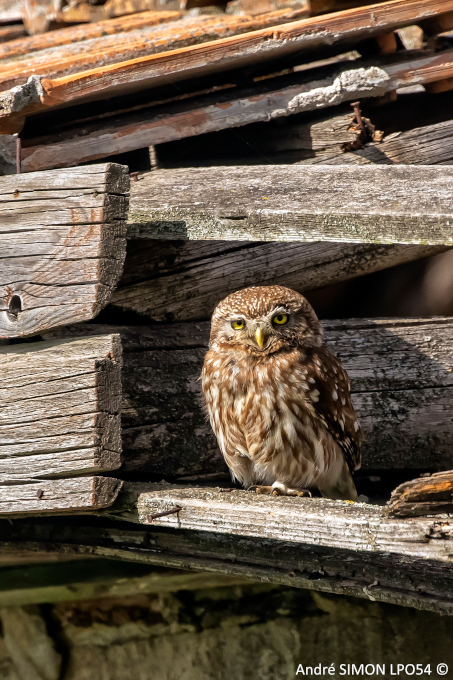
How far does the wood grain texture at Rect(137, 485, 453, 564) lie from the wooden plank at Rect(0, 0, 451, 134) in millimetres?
1592

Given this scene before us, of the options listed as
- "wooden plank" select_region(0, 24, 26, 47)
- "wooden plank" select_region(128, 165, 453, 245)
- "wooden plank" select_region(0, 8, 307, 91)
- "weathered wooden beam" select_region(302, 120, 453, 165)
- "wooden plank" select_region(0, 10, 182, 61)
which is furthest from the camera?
"wooden plank" select_region(0, 24, 26, 47)

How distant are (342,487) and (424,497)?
1492mm

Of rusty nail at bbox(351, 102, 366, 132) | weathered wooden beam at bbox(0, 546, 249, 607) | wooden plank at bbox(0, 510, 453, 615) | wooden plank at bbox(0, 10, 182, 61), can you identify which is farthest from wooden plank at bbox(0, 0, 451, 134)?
weathered wooden beam at bbox(0, 546, 249, 607)

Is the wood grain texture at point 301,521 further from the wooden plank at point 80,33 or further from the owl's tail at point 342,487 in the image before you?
the wooden plank at point 80,33

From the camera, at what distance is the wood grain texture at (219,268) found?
133 inches

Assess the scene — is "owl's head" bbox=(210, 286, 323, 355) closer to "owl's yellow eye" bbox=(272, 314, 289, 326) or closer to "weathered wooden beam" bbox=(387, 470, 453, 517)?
"owl's yellow eye" bbox=(272, 314, 289, 326)

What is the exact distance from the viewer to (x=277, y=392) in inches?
121

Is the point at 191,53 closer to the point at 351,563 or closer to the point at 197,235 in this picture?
the point at 197,235

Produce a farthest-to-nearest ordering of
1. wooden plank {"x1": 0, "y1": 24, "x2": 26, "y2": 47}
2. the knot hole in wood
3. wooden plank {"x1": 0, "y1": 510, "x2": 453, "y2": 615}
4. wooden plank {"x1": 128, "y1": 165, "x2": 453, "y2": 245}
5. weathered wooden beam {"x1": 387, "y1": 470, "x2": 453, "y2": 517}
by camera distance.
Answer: wooden plank {"x1": 0, "y1": 24, "x2": 26, "y2": 47} → the knot hole in wood → wooden plank {"x1": 0, "y1": 510, "x2": 453, "y2": 615} → wooden plank {"x1": 128, "y1": 165, "x2": 453, "y2": 245} → weathered wooden beam {"x1": 387, "y1": 470, "x2": 453, "y2": 517}

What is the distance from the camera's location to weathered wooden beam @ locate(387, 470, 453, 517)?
1.99m

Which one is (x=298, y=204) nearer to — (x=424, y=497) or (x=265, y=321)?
(x=265, y=321)

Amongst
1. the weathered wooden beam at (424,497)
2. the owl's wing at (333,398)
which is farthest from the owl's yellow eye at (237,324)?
the weathered wooden beam at (424,497)

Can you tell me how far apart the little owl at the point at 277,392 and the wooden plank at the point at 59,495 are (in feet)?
2.13

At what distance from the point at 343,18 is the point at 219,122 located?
2.27ft
